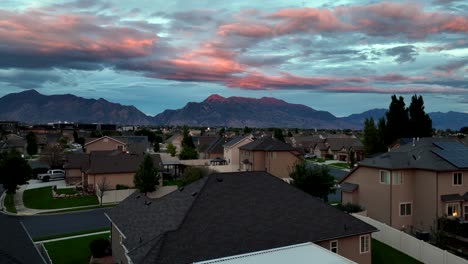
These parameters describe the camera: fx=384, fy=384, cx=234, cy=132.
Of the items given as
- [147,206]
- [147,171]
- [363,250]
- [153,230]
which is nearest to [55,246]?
[147,206]

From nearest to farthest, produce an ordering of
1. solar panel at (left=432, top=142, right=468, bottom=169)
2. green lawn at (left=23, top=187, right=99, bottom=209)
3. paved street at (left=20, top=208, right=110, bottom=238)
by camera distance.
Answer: solar panel at (left=432, top=142, right=468, bottom=169)
paved street at (left=20, top=208, right=110, bottom=238)
green lawn at (left=23, top=187, right=99, bottom=209)

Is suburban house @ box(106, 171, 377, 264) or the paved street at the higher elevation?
suburban house @ box(106, 171, 377, 264)

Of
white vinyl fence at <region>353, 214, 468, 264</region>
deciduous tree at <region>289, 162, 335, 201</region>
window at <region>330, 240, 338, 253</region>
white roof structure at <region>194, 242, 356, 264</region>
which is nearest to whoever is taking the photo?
white roof structure at <region>194, 242, 356, 264</region>

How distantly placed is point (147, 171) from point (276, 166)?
82.5 feet

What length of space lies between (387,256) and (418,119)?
56.3 m

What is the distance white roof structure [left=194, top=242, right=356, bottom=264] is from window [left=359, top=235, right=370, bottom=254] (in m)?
5.28

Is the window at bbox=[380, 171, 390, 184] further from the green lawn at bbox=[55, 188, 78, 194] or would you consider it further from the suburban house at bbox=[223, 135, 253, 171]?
the suburban house at bbox=[223, 135, 253, 171]

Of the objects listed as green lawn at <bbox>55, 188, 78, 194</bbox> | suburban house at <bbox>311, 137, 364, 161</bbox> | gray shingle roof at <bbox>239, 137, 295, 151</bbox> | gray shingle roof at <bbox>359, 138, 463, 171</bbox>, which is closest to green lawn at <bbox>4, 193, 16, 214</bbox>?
green lawn at <bbox>55, 188, 78, 194</bbox>

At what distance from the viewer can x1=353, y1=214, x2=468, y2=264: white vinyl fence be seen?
2409cm

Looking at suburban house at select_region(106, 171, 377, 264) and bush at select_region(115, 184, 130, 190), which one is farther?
bush at select_region(115, 184, 130, 190)

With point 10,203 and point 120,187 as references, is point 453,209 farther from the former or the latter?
point 10,203

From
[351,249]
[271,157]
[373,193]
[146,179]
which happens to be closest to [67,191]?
[146,179]

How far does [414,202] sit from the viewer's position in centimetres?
3488

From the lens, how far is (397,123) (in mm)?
74812
